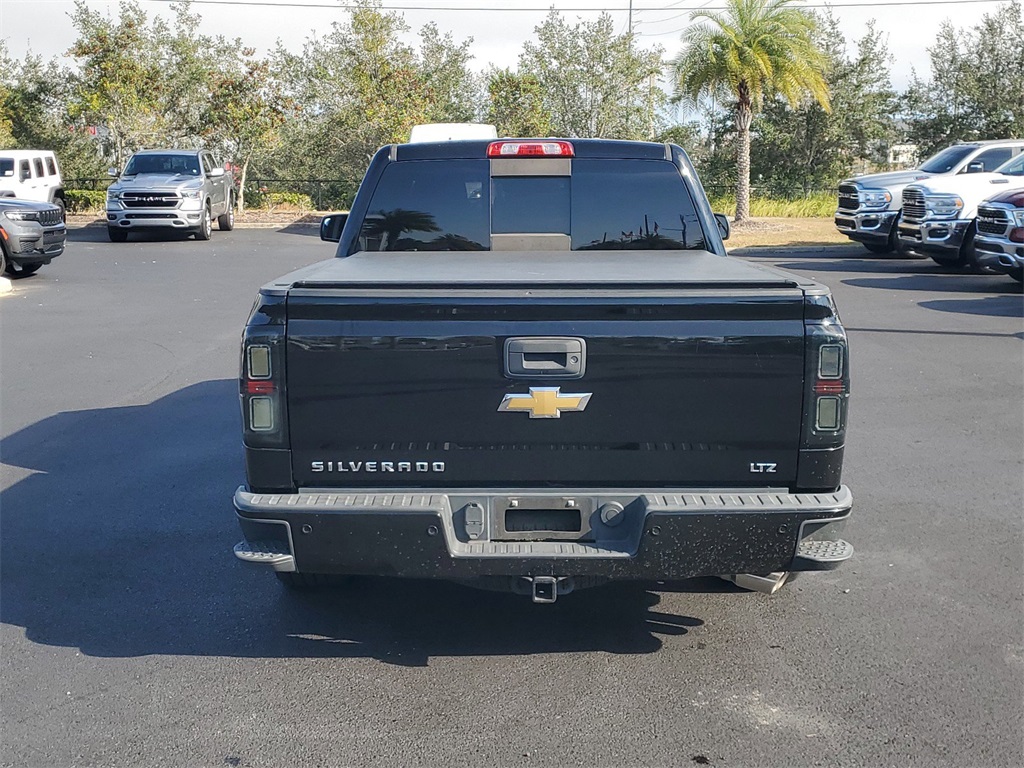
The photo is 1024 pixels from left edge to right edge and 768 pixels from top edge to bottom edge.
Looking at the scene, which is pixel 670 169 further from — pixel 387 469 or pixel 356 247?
pixel 387 469

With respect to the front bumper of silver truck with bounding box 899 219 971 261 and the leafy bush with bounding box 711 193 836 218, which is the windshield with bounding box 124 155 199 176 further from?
the front bumper of silver truck with bounding box 899 219 971 261

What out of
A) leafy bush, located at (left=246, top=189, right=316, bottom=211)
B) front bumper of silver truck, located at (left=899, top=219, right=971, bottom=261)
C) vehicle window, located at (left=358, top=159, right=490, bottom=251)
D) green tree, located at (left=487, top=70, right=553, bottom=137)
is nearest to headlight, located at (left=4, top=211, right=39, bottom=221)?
vehicle window, located at (left=358, top=159, right=490, bottom=251)

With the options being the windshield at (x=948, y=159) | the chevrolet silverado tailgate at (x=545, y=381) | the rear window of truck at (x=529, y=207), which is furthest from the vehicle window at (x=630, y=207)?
the windshield at (x=948, y=159)

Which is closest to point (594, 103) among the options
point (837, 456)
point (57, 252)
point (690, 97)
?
point (690, 97)

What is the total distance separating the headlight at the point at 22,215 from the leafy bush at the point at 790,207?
69.3 ft

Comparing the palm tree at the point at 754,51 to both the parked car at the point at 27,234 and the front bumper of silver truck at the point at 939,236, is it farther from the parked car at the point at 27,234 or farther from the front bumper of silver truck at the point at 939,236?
the parked car at the point at 27,234

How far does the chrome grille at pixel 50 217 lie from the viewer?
16781mm

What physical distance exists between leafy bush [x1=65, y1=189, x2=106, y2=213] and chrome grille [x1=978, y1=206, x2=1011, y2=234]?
1032 inches

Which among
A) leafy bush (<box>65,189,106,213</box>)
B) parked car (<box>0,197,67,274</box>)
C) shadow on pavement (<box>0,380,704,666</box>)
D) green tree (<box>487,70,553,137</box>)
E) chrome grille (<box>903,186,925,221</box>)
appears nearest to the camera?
shadow on pavement (<box>0,380,704,666</box>)

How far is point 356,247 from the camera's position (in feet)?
18.3

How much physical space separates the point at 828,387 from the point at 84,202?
32.8 meters

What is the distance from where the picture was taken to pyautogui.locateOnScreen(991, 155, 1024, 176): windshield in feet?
62.3

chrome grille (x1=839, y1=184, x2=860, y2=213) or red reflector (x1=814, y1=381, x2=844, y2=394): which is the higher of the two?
red reflector (x1=814, y1=381, x2=844, y2=394)

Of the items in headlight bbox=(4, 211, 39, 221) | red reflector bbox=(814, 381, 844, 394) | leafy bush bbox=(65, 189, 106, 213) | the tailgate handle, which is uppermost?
the tailgate handle
